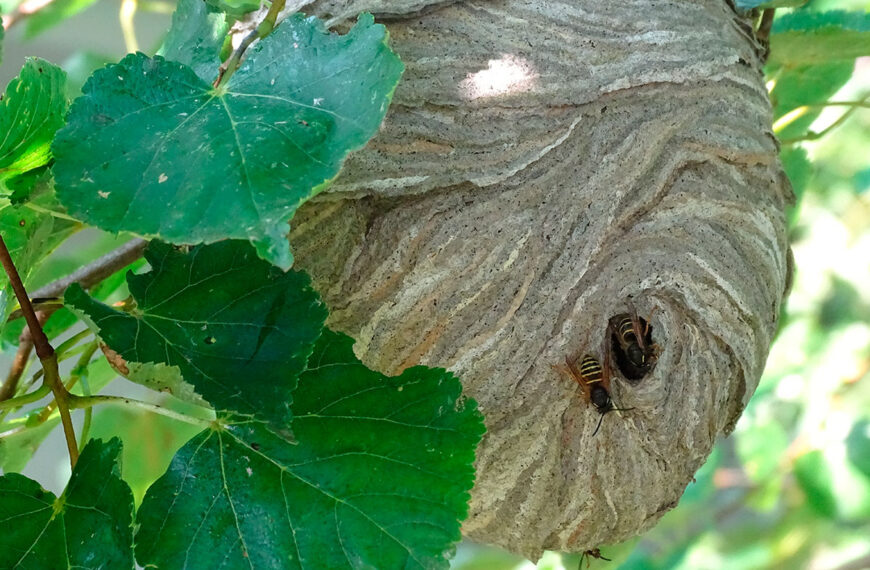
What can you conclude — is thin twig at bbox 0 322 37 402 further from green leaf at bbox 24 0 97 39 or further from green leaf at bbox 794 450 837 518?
green leaf at bbox 794 450 837 518

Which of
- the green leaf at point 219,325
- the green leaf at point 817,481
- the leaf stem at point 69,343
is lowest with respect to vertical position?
the green leaf at point 817,481

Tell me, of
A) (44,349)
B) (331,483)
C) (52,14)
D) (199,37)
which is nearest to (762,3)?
(199,37)

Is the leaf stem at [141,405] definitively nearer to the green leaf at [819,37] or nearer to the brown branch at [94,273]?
the brown branch at [94,273]

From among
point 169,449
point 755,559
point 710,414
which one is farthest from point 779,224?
point 755,559

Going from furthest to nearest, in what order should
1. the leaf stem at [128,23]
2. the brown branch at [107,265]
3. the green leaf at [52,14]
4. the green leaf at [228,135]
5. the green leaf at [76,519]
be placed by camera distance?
1. the green leaf at [52,14]
2. the leaf stem at [128,23]
3. the brown branch at [107,265]
4. the green leaf at [76,519]
5. the green leaf at [228,135]

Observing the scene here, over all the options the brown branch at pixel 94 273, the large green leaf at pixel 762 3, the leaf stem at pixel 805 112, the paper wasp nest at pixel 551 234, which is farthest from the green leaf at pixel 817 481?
the brown branch at pixel 94 273
